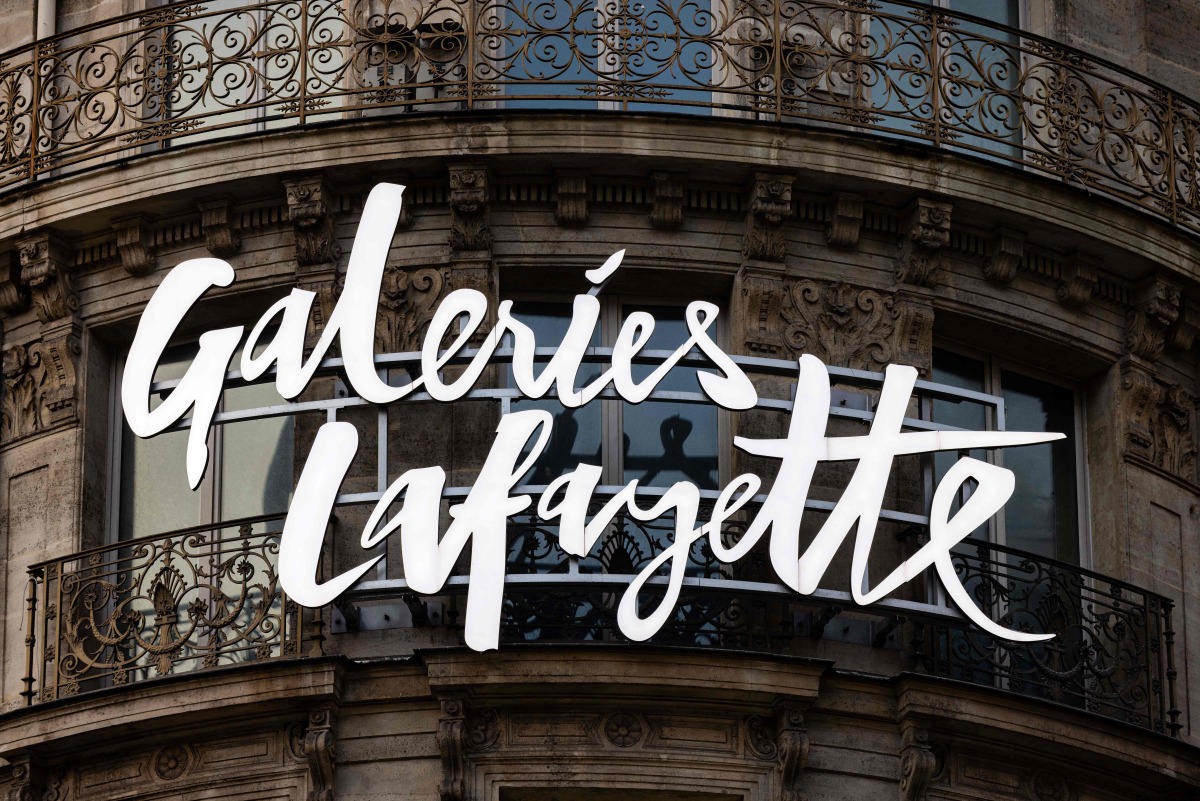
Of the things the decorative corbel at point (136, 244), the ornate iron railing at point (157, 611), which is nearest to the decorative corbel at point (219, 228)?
the decorative corbel at point (136, 244)

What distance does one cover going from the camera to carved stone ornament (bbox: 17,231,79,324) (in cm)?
1995

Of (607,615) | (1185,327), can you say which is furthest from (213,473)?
(1185,327)

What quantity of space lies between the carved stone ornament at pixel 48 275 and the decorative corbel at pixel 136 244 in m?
0.37

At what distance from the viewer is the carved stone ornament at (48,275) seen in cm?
1995

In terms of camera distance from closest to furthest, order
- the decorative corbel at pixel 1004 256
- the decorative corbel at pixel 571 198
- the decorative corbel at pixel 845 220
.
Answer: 1. the decorative corbel at pixel 571 198
2. the decorative corbel at pixel 845 220
3. the decorative corbel at pixel 1004 256

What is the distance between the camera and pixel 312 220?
64.1ft

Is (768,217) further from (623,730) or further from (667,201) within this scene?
(623,730)

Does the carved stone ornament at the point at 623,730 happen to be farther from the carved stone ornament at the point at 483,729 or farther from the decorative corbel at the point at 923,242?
the decorative corbel at the point at 923,242

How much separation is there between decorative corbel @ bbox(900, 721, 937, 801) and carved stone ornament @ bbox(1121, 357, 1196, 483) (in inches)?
115

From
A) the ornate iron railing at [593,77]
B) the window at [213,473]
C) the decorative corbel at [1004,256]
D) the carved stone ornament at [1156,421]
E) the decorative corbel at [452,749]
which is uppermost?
the ornate iron railing at [593,77]

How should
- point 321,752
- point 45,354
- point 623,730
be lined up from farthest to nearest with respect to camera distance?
point 45,354, point 623,730, point 321,752

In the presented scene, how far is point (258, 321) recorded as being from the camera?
1952cm

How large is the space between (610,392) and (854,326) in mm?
1808

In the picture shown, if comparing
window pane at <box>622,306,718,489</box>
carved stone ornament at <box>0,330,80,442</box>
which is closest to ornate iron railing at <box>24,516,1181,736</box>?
window pane at <box>622,306,718,489</box>
